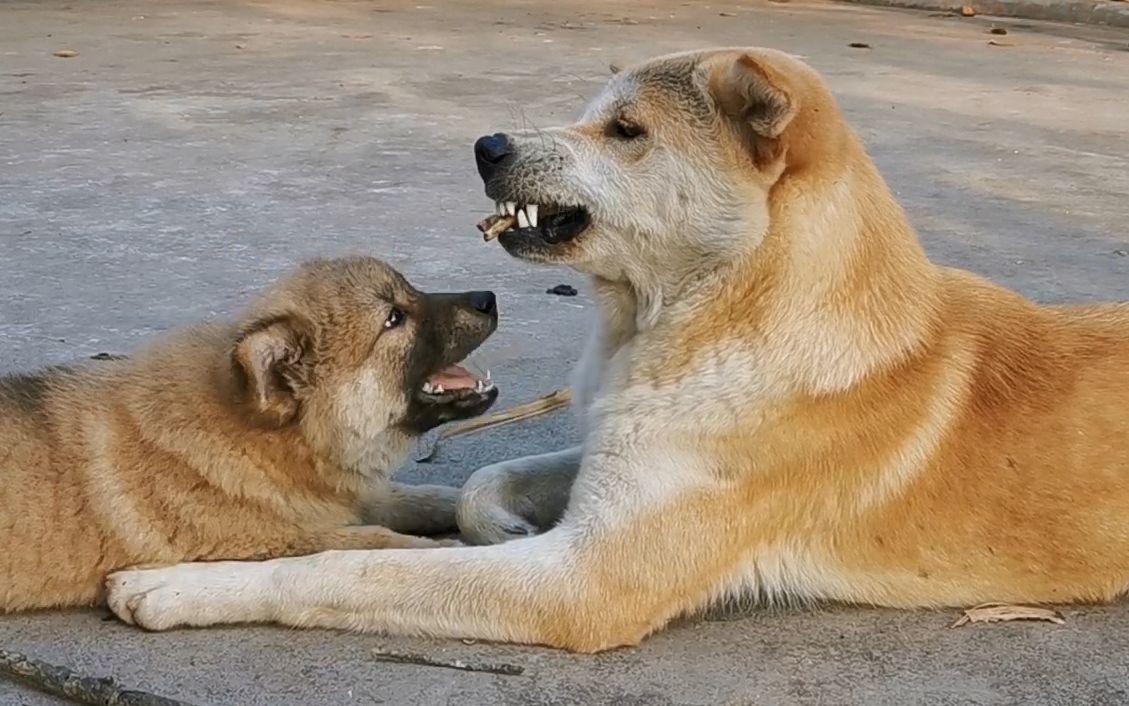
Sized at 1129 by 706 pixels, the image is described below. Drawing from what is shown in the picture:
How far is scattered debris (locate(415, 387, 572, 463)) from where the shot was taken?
192 inches

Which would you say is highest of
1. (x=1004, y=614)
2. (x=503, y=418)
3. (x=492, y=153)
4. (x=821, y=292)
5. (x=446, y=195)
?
(x=492, y=153)

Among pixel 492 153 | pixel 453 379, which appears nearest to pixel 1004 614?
pixel 453 379

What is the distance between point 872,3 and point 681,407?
15161mm

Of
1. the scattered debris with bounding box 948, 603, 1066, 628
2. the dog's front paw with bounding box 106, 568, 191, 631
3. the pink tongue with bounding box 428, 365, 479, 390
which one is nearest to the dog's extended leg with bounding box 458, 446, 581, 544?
the pink tongue with bounding box 428, 365, 479, 390

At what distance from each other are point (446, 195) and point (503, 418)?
299cm

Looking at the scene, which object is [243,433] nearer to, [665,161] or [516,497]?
[516,497]

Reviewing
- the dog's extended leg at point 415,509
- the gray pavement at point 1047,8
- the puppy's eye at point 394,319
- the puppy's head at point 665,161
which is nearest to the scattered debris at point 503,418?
the dog's extended leg at point 415,509

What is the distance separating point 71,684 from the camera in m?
3.35

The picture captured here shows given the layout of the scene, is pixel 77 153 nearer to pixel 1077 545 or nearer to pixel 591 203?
pixel 591 203

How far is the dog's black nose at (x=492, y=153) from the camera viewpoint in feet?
13.0

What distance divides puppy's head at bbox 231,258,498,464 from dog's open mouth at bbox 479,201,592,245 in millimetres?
317

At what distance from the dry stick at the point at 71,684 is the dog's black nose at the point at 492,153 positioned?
60.6 inches

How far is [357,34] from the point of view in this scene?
45.6ft

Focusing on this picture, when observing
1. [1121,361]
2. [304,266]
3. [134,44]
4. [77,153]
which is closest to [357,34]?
[134,44]
